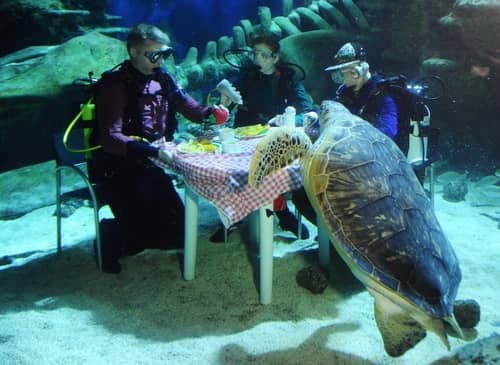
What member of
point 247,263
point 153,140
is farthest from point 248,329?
point 153,140

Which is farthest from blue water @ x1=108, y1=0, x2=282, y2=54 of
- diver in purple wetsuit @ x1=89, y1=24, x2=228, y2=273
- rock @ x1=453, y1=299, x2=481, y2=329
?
rock @ x1=453, y1=299, x2=481, y2=329

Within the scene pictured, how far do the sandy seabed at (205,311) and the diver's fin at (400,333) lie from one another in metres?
0.34

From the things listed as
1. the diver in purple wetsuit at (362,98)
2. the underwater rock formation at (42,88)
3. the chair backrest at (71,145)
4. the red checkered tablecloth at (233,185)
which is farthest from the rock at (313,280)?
the underwater rock formation at (42,88)

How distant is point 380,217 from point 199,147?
57.2 inches

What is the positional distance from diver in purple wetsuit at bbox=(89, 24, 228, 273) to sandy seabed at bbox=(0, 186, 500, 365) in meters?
0.28

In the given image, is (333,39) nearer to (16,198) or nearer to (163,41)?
(163,41)

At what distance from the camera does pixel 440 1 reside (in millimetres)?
7797

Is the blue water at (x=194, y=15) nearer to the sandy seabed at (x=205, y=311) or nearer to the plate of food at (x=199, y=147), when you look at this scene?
the sandy seabed at (x=205, y=311)

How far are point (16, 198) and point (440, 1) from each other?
883cm

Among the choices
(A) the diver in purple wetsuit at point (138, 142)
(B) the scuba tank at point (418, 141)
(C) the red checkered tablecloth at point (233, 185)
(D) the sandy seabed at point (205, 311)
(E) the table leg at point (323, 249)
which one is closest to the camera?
(D) the sandy seabed at point (205, 311)

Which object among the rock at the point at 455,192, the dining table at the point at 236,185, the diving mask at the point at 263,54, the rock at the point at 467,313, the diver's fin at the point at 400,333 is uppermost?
the diving mask at the point at 263,54

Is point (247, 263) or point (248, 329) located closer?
point (248, 329)

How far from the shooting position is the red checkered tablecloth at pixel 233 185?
245 centimetres

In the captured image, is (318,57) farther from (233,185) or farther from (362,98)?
(233,185)
